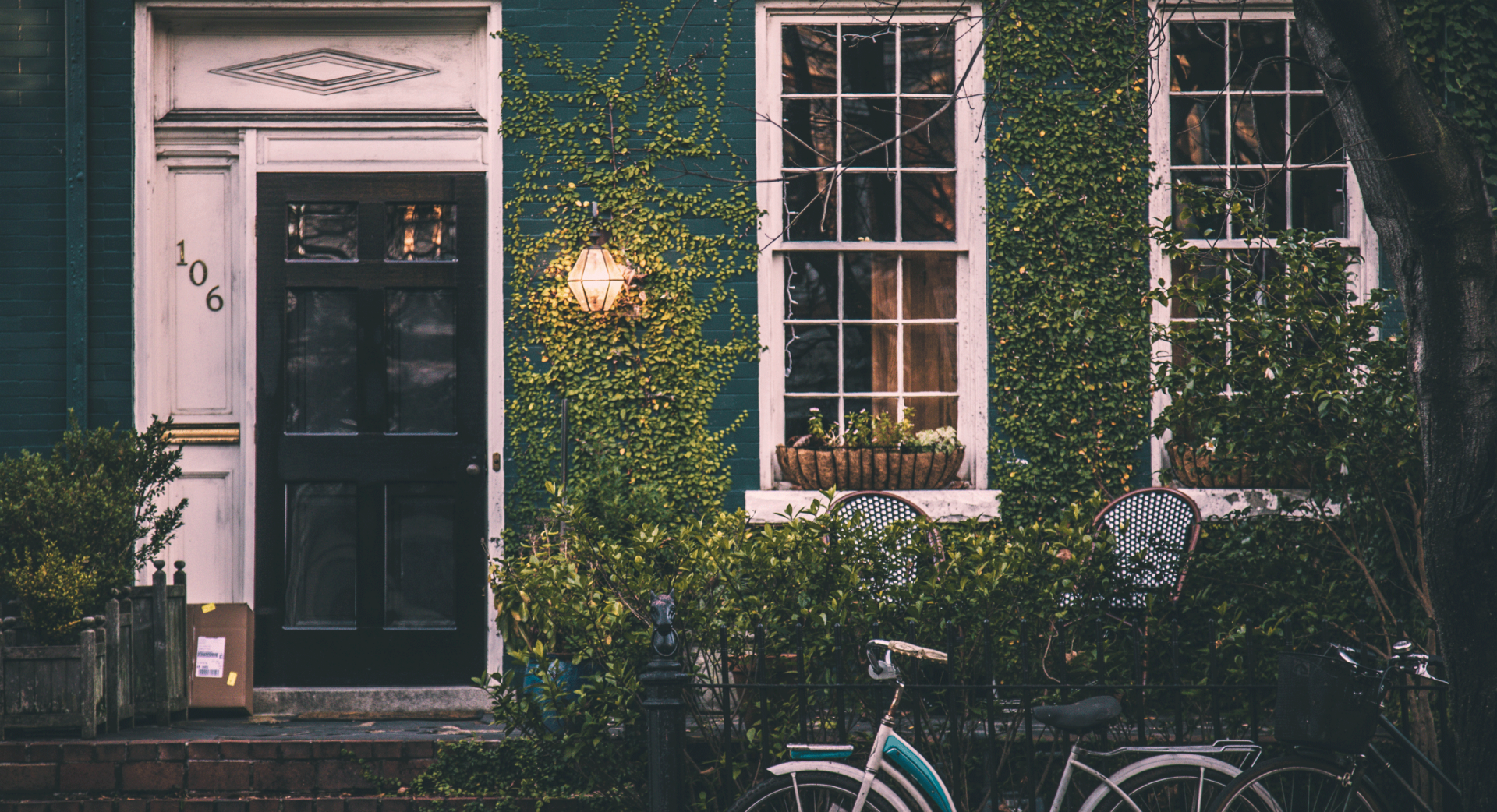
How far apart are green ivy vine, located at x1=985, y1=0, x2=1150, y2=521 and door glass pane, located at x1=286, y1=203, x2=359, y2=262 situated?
375cm

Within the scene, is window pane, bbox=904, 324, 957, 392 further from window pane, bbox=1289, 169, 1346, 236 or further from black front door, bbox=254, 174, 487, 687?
black front door, bbox=254, 174, 487, 687

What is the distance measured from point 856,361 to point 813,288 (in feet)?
1.66

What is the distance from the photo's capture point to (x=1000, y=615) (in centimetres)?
397

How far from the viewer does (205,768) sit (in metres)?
4.62

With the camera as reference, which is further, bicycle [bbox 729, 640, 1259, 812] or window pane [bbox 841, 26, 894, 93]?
window pane [bbox 841, 26, 894, 93]

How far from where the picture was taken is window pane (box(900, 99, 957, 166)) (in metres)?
6.21

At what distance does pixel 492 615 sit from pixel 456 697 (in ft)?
1.61

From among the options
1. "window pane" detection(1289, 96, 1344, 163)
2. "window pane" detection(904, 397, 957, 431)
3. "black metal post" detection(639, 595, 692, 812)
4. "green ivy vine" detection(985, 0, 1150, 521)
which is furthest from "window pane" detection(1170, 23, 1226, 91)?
"black metal post" detection(639, 595, 692, 812)

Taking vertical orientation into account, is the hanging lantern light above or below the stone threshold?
above

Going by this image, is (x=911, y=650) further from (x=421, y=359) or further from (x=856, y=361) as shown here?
(x=421, y=359)

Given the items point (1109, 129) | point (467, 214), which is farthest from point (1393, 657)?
point (467, 214)

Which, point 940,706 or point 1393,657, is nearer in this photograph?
point 1393,657

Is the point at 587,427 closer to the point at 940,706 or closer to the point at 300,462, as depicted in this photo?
the point at 300,462

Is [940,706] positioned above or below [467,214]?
below
